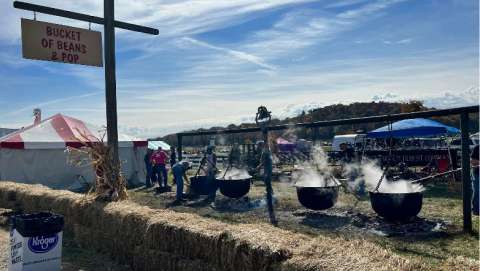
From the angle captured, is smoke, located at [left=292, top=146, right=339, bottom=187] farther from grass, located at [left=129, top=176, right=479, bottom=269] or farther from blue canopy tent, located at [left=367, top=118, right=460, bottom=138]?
blue canopy tent, located at [left=367, top=118, right=460, bottom=138]

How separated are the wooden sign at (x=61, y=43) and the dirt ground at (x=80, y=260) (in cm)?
308

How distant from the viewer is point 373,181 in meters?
12.1

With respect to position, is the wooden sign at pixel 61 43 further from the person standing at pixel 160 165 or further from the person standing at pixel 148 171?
the person standing at pixel 148 171

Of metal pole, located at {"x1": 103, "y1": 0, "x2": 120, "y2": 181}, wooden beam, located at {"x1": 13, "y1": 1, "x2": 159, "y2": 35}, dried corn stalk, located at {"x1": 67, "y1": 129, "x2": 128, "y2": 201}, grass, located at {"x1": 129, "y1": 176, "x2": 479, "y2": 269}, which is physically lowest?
grass, located at {"x1": 129, "y1": 176, "x2": 479, "y2": 269}

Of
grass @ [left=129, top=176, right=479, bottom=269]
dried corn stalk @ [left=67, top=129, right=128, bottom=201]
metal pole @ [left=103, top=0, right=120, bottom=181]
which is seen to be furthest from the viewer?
metal pole @ [left=103, top=0, right=120, bottom=181]

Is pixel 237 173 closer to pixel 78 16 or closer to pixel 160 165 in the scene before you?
pixel 160 165

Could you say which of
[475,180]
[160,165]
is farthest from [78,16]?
[160,165]

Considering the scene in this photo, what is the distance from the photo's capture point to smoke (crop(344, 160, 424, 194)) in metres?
8.34

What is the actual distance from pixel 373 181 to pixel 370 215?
11.7ft

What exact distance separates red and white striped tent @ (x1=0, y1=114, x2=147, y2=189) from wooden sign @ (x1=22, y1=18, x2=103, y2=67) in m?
8.26

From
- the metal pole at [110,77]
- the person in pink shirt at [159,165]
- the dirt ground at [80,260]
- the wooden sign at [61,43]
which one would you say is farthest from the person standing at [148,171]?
the wooden sign at [61,43]

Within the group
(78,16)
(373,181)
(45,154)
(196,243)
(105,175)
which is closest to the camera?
(196,243)

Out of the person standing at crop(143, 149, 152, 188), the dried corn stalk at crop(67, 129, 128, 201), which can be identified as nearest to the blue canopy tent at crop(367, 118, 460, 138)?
the person standing at crop(143, 149, 152, 188)

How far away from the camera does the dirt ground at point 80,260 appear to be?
227 inches
